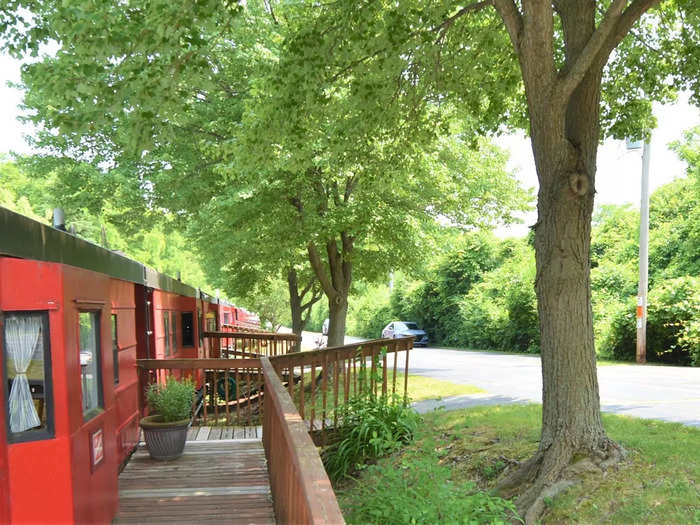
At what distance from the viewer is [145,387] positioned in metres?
8.41

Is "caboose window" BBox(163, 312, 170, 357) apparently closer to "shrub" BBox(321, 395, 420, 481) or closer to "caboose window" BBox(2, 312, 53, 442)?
"shrub" BBox(321, 395, 420, 481)

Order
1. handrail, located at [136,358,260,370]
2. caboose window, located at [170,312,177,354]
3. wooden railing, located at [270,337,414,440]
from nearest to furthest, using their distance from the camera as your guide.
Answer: wooden railing, located at [270,337,414,440], handrail, located at [136,358,260,370], caboose window, located at [170,312,177,354]

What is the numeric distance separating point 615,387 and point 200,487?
8852 mm

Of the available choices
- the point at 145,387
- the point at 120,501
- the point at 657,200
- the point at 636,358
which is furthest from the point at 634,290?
the point at 120,501

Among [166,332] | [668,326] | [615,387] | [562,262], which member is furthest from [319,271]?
[562,262]

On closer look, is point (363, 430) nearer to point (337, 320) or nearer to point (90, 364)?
point (90, 364)

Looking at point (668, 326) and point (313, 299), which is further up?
point (313, 299)

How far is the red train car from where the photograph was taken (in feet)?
11.6

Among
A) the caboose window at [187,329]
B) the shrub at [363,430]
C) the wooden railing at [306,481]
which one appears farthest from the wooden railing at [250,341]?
the wooden railing at [306,481]

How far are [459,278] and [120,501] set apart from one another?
2841cm

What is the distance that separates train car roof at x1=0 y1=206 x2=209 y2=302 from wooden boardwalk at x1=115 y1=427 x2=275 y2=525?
2226 mm

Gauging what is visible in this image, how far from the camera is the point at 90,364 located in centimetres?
463

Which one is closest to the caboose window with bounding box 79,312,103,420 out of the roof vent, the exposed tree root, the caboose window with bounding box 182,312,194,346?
the roof vent

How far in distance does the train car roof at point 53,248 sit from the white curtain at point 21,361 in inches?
18.3
